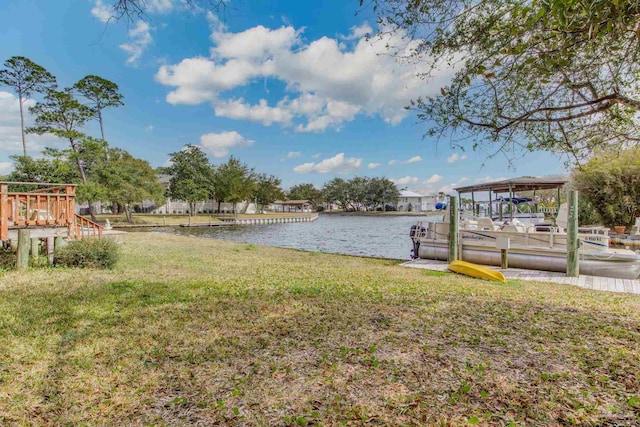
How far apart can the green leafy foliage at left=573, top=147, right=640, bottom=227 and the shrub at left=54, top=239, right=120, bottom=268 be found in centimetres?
1678

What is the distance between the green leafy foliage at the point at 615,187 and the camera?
44.6ft

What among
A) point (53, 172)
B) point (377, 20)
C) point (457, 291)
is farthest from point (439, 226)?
point (53, 172)

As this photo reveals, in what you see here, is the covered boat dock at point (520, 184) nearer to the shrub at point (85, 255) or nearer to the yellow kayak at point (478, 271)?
the yellow kayak at point (478, 271)

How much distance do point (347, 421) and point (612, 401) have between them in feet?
6.19

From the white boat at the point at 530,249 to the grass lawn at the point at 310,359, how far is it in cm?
473

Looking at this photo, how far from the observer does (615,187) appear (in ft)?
46.4

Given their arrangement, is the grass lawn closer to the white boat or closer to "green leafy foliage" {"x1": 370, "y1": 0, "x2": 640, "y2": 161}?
"green leafy foliage" {"x1": 370, "y1": 0, "x2": 640, "y2": 161}

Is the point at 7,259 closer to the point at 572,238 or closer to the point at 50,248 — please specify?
the point at 50,248

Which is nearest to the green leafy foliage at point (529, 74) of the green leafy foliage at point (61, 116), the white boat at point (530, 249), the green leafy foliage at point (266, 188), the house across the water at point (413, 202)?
the white boat at point (530, 249)

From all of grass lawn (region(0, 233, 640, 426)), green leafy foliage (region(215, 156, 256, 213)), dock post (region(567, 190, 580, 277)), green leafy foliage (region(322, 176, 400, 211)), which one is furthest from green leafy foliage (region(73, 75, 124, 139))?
green leafy foliage (region(322, 176, 400, 211))

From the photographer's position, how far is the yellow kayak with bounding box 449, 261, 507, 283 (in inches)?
312

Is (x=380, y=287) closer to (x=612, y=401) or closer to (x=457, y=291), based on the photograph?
(x=457, y=291)

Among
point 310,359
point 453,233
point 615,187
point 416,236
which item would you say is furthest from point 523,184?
point 310,359

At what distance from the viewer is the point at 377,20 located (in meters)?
4.11
